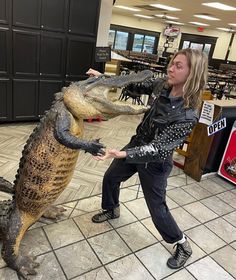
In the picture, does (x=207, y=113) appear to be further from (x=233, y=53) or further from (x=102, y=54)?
(x=233, y=53)

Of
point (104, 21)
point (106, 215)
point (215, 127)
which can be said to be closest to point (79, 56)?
point (104, 21)

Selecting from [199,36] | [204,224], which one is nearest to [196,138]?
[204,224]

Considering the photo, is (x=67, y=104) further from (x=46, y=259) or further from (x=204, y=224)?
(x=204, y=224)

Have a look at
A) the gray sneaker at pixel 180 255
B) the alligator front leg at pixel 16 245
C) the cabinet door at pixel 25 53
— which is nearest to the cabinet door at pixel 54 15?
the cabinet door at pixel 25 53

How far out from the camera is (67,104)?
162cm

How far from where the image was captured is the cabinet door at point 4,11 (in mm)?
3664

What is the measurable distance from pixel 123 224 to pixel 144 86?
125cm

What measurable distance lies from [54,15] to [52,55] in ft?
1.92

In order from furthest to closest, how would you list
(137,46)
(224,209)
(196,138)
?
(137,46) < (196,138) < (224,209)

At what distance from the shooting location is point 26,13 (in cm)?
386

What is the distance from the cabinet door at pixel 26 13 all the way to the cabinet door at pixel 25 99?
2.74 ft

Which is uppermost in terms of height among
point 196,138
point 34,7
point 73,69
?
point 34,7

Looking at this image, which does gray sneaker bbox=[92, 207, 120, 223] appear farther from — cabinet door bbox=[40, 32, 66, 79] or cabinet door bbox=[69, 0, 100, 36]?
cabinet door bbox=[69, 0, 100, 36]

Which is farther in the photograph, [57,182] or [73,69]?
[73,69]
